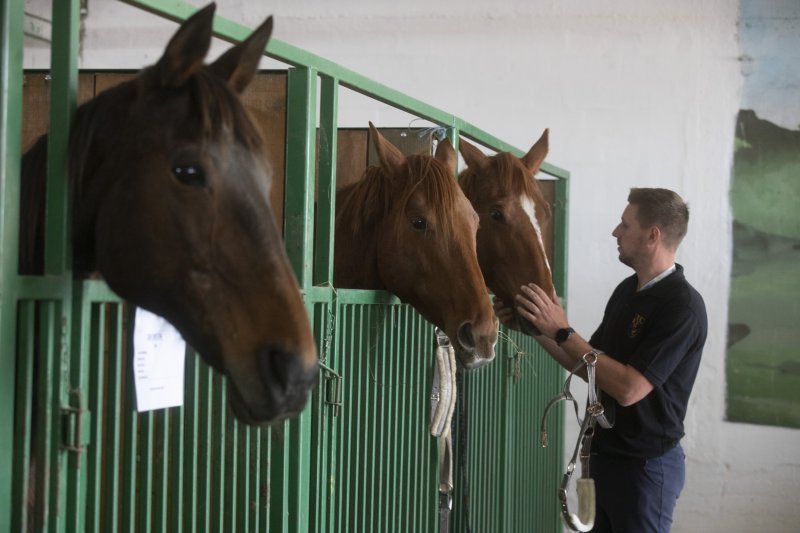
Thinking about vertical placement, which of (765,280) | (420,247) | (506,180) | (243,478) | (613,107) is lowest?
(243,478)

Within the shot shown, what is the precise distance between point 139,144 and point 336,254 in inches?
47.3

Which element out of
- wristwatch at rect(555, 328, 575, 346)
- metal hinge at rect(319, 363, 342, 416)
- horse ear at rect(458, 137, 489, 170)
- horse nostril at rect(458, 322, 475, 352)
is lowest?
metal hinge at rect(319, 363, 342, 416)

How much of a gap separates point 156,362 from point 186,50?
497 millimetres

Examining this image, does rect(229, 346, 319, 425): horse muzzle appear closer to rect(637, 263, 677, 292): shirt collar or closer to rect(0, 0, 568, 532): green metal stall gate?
rect(0, 0, 568, 532): green metal stall gate

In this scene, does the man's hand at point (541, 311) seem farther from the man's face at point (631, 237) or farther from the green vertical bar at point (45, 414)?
the green vertical bar at point (45, 414)

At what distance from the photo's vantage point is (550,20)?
4.77 m

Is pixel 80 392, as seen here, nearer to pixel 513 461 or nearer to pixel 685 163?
pixel 513 461

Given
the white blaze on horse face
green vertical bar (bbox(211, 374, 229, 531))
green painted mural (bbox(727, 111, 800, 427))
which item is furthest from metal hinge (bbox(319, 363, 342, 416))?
green painted mural (bbox(727, 111, 800, 427))

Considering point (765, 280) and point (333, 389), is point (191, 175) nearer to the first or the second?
point (333, 389)

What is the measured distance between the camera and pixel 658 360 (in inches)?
93.6

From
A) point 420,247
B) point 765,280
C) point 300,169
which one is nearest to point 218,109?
point 300,169

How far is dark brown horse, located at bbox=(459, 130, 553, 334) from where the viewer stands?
2496 millimetres

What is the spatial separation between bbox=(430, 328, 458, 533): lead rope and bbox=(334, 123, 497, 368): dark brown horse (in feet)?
0.78

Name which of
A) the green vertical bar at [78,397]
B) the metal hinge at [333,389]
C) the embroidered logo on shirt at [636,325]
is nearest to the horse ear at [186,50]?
the green vertical bar at [78,397]
